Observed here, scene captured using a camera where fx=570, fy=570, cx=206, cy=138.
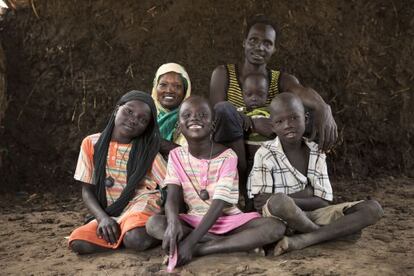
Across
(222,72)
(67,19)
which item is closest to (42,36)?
(67,19)

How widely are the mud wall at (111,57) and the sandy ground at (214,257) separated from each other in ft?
2.95

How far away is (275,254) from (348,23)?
272cm

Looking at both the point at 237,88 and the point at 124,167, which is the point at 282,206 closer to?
the point at 124,167

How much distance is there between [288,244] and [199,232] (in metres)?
0.43

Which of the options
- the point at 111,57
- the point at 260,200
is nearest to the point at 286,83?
the point at 260,200

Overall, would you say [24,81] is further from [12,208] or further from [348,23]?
[348,23]

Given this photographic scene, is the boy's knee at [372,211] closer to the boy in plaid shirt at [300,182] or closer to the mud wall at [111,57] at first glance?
the boy in plaid shirt at [300,182]

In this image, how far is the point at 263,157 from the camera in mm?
3039

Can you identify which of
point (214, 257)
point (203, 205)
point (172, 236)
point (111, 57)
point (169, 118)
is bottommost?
point (214, 257)

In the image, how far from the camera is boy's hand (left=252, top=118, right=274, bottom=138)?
10.8ft

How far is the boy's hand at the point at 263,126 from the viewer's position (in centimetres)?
330

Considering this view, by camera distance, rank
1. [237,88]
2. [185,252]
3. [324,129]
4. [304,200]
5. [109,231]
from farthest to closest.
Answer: [237,88] < [324,129] < [304,200] < [109,231] < [185,252]

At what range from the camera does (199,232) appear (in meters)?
2.72

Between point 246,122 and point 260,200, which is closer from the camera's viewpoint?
point 260,200
